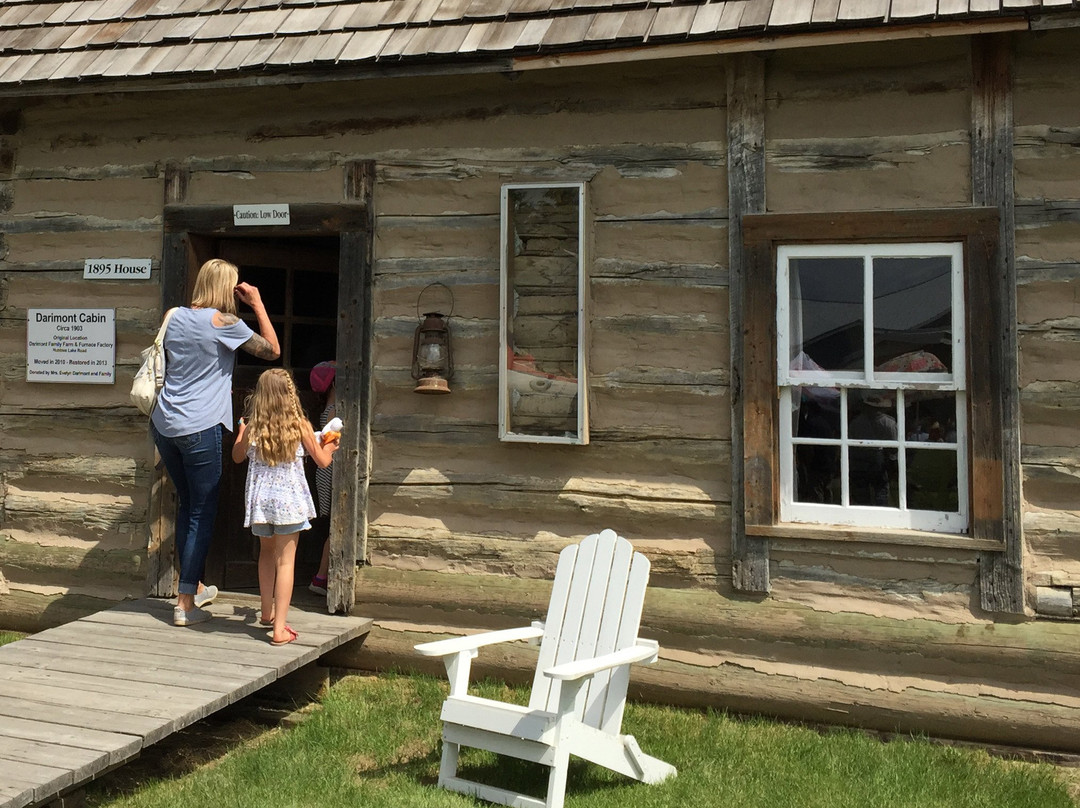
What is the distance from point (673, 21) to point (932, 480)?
2.63m

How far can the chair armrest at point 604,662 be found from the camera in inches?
159

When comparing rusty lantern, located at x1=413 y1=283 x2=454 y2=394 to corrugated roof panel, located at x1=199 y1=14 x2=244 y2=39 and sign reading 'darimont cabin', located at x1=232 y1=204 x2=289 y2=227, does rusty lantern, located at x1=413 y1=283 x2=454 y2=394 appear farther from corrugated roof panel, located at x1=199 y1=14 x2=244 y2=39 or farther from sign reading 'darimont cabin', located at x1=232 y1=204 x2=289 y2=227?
corrugated roof panel, located at x1=199 y1=14 x2=244 y2=39

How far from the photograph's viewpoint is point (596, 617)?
15.3 ft

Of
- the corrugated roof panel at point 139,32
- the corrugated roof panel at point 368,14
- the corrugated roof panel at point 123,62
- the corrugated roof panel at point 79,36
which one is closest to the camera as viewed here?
the corrugated roof panel at point 368,14

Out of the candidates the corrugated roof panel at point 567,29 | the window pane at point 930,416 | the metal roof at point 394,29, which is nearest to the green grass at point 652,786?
the window pane at point 930,416

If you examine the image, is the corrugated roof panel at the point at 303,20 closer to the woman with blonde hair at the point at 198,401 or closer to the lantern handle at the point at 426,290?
the woman with blonde hair at the point at 198,401

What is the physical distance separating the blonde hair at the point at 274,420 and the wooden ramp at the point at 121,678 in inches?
38.9

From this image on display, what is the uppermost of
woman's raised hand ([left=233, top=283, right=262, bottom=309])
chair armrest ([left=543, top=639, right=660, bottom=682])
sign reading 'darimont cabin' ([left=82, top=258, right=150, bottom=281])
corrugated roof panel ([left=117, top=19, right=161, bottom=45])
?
corrugated roof panel ([left=117, top=19, right=161, bottom=45])

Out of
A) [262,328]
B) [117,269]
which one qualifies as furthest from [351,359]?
[117,269]

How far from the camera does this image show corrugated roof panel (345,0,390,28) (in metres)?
6.04

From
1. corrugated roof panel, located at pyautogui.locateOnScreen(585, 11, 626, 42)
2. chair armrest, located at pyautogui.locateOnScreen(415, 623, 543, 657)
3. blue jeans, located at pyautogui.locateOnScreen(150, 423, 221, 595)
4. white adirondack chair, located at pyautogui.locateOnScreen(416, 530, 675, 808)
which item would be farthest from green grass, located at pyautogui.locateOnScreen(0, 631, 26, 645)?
corrugated roof panel, located at pyautogui.locateOnScreen(585, 11, 626, 42)

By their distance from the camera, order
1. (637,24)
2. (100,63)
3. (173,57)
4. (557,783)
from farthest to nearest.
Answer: (100,63)
(173,57)
(637,24)
(557,783)

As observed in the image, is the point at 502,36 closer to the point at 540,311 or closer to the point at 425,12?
the point at 425,12

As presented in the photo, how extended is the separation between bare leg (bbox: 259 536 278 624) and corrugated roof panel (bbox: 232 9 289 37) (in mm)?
2913
